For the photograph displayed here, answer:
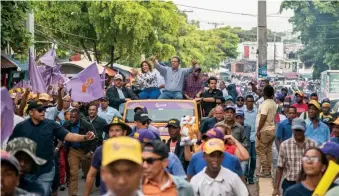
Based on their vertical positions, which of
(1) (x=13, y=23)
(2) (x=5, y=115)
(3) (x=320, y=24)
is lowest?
(2) (x=5, y=115)

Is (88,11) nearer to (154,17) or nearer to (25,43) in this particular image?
(154,17)

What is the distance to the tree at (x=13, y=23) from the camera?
1619cm

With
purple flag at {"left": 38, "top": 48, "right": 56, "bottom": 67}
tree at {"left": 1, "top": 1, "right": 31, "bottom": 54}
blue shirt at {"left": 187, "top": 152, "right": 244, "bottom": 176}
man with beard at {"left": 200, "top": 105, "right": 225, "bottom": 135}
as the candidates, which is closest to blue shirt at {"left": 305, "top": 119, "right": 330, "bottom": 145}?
man with beard at {"left": 200, "top": 105, "right": 225, "bottom": 135}

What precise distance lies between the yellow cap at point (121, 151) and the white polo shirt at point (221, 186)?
3378 mm

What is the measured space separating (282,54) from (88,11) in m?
121


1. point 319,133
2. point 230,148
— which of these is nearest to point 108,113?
point 319,133

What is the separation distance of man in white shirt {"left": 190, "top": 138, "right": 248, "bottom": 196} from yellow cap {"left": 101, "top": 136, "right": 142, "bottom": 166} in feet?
11.0

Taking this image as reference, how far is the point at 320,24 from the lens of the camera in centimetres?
6384

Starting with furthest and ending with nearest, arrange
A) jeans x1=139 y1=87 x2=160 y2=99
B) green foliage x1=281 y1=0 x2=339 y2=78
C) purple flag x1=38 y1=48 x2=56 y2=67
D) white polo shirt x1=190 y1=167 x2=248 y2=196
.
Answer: green foliage x1=281 y1=0 x2=339 y2=78 < purple flag x1=38 y1=48 x2=56 y2=67 < jeans x1=139 y1=87 x2=160 y2=99 < white polo shirt x1=190 y1=167 x2=248 y2=196

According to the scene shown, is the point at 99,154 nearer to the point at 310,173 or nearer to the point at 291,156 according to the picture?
the point at 310,173

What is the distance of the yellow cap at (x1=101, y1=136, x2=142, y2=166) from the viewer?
14.7 feet

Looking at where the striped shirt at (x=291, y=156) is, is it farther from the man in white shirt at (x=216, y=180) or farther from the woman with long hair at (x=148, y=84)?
the woman with long hair at (x=148, y=84)

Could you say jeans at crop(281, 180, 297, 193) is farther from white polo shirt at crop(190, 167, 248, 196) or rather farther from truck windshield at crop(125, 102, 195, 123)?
truck windshield at crop(125, 102, 195, 123)

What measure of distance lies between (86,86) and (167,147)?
9973 millimetres
